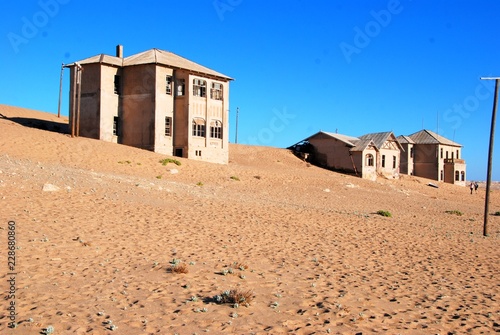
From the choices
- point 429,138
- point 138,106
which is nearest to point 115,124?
point 138,106

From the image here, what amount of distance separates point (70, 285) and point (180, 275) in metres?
2.17

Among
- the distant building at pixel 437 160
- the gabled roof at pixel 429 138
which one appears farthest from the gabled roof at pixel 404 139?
the gabled roof at pixel 429 138

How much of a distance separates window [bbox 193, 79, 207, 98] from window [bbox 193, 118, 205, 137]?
83.0 inches

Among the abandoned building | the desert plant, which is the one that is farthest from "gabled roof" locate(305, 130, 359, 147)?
the desert plant

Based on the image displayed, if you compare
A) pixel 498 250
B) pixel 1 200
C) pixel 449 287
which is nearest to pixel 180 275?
pixel 449 287

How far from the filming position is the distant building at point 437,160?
62406mm

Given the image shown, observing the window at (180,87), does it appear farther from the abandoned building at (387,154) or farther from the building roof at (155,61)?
the abandoned building at (387,154)

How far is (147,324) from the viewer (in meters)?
6.87

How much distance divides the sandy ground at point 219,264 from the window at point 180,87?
1556cm

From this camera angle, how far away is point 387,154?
2180 inches

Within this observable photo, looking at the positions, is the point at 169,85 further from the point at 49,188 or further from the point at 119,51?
the point at 49,188

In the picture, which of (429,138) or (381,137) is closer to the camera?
(381,137)

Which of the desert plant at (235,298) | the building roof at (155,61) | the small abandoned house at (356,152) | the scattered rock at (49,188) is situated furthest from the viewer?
the small abandoned house at (356,152)

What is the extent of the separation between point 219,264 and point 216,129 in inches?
1178
